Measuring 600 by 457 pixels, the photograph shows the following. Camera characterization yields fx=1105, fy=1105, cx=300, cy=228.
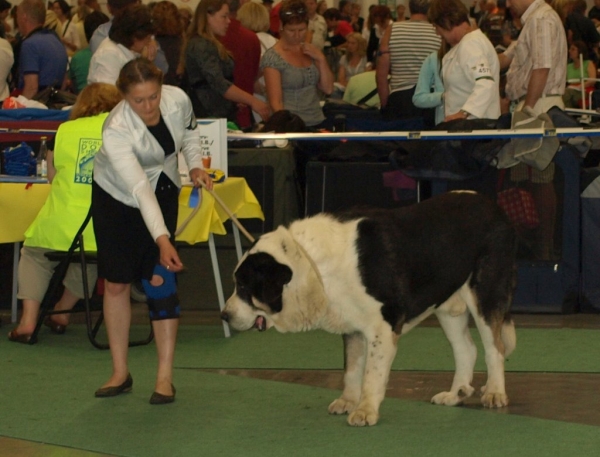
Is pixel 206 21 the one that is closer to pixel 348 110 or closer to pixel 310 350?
pixel 348 110

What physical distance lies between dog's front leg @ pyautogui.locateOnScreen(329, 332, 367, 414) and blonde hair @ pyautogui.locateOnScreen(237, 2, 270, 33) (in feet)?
19.7

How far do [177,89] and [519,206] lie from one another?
3.27m

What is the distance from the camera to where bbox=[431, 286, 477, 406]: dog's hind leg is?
218 inches

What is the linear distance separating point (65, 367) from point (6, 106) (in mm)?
3045

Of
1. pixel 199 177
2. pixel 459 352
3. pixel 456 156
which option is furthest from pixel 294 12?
pixel 459 352

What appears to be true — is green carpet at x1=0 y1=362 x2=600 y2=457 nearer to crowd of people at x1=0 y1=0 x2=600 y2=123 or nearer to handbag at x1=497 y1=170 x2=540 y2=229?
handbag at x1=497 y1=170 x2=540 y2=229

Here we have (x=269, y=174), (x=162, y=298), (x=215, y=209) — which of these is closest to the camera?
(x=162, y=298)

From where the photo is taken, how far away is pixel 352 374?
536 cm

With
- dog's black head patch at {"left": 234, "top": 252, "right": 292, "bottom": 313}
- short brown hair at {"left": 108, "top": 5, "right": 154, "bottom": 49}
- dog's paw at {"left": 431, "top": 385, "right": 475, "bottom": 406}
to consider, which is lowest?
dog's paw at {"left": 431, "top": 385, "right": 475, "bottom": 406}

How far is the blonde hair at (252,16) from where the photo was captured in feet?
35.3

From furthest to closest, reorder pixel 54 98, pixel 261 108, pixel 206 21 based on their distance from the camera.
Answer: pixel 54 98 < pixel 261 108 < pixel 206 21

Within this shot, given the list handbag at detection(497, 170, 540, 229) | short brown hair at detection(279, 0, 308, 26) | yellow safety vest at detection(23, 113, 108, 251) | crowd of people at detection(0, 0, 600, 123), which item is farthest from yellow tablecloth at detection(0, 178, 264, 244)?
short brown hair at detection(279, 0, 308, 26)

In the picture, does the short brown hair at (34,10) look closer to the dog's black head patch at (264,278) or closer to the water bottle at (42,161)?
the water bottle at (42,161)

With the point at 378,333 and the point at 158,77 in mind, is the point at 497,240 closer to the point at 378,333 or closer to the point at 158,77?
the point at 378,333
